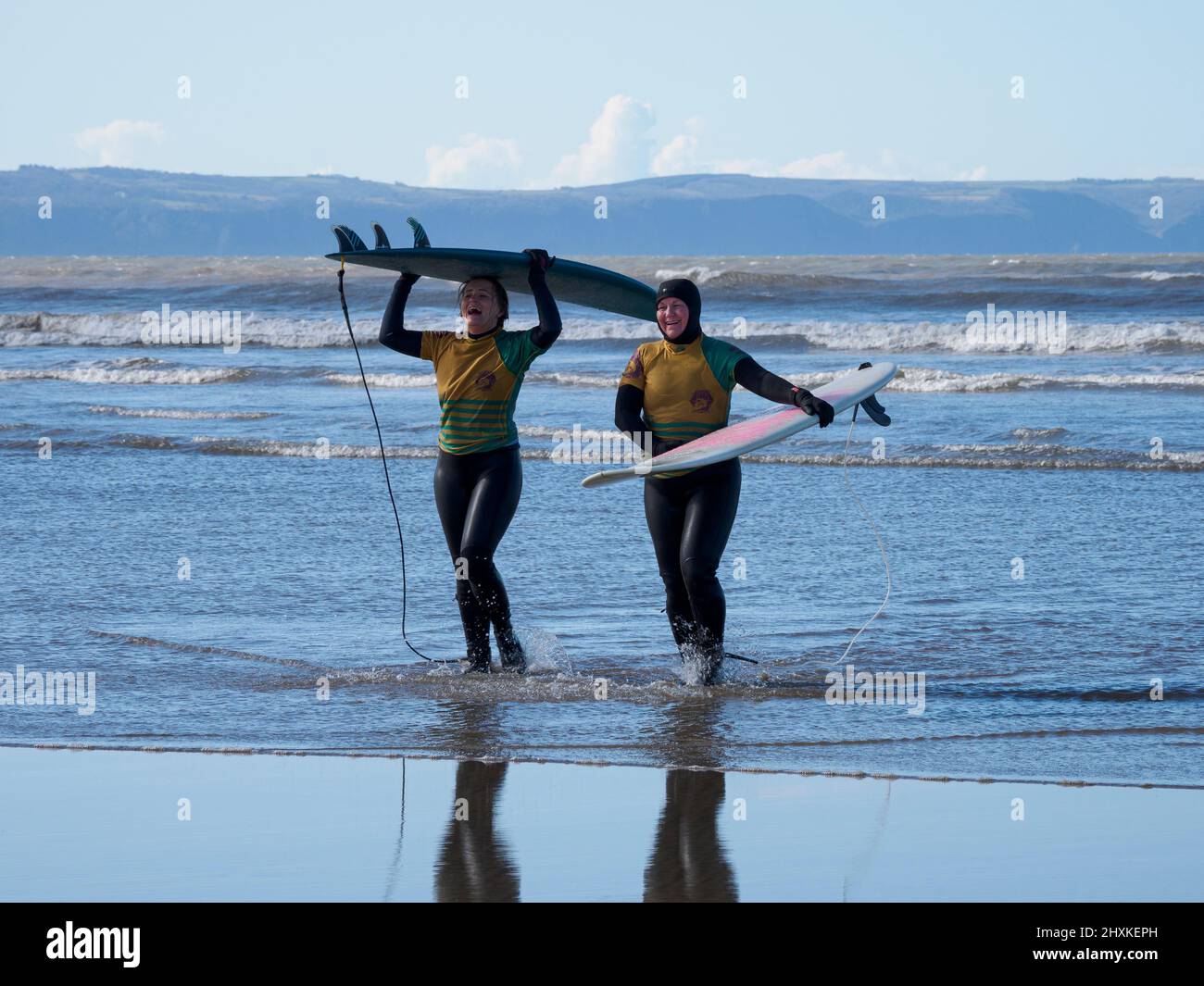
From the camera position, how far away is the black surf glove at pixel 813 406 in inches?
244

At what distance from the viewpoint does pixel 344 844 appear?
14.9 ft

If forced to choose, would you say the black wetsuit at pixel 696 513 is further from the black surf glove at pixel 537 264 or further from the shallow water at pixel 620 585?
the black surf glove at pixel 537 264

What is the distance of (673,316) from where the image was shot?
21.1 feet

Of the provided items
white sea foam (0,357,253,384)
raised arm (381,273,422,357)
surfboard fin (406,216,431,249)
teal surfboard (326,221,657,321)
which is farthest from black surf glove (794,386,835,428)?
white sea foam (0,357,253,384)

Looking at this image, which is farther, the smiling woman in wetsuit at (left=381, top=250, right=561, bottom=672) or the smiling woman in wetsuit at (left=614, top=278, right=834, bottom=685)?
the smiling woman in wetsuit at (left=381, top=250, right=561, bottom=672)

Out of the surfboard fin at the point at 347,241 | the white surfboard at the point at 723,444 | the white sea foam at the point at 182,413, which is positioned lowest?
the white surfboard at the point at 723,444

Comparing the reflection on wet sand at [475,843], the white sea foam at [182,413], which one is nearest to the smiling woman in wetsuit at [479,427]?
the reflection on wet sand at [475,843]

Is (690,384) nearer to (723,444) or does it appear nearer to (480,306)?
(723,444)

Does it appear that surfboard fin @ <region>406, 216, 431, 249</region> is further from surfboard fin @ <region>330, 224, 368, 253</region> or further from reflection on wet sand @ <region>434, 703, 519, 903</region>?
reflection on wet sand @ <region>434, 703, 519, 903</region>

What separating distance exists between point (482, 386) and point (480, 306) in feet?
1.12

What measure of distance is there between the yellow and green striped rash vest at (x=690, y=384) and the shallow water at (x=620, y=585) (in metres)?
1.07

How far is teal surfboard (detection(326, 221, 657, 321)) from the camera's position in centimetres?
671
